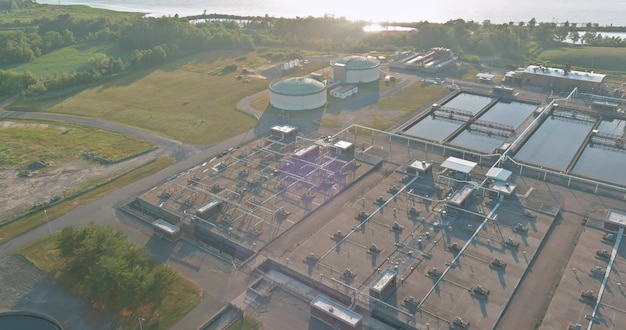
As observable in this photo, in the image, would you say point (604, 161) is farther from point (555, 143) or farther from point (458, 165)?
point (458, 165)

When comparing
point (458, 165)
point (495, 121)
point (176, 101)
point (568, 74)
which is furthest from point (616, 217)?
point (176, 101)

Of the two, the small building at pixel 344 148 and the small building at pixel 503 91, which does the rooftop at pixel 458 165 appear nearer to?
the small building at pixel 344 148

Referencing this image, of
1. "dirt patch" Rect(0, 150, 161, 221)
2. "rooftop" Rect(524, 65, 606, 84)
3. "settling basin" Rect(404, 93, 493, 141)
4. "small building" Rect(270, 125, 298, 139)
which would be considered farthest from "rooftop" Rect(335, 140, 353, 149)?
"rooftop" Rect(524, 65, 606, 84)

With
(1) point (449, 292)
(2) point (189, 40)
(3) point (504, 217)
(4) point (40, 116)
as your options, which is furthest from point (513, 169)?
(2) point (189, 40)

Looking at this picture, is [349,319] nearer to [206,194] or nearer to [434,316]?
[434,316]

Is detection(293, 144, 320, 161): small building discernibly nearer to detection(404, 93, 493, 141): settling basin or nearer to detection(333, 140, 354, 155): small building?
detection(333, 140, 354, 155): small building

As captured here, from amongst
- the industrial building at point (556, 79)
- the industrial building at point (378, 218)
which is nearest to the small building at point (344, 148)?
the industrial building at point (378, 218)
